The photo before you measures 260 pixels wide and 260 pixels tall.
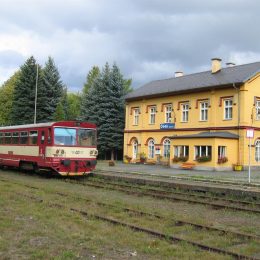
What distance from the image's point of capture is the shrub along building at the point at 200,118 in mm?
32688

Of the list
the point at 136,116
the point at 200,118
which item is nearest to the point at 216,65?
the point at 200,118

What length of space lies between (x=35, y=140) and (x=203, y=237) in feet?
46.5

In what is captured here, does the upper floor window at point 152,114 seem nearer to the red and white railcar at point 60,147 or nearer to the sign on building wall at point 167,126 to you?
the sign on building wall at point 167,126

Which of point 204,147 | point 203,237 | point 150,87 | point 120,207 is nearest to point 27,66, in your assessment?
point 150,87

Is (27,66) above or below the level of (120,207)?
above

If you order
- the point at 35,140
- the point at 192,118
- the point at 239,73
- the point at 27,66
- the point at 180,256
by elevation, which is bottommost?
the point at 180,256

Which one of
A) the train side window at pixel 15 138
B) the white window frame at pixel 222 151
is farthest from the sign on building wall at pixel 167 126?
the train side window at pixel 15 138

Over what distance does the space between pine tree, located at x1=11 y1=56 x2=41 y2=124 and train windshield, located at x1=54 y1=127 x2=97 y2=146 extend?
33.0m

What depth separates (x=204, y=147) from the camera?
32.8 m

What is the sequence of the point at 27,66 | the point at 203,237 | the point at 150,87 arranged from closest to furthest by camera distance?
the point at 203,237 < the point at 150,87 < the point at 27,66

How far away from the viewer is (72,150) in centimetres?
2025

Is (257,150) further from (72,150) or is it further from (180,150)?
(72,150)

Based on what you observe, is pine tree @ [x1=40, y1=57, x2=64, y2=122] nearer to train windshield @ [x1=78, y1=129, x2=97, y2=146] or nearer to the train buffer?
the train buffer

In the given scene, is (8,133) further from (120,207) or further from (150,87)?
(150,87)
